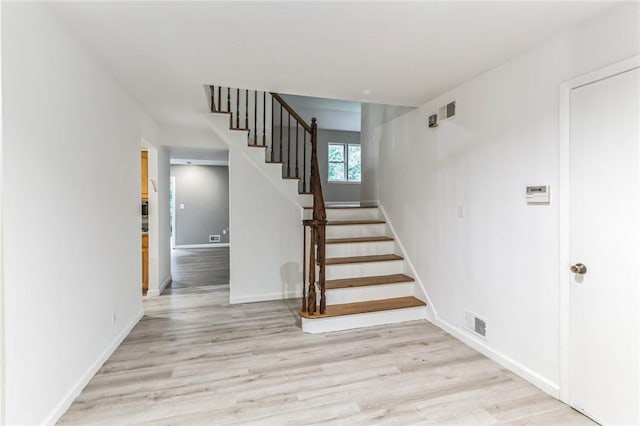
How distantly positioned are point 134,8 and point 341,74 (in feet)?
5.01

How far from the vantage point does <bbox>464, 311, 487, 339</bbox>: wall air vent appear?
274 centimetres

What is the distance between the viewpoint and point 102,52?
2289 mm

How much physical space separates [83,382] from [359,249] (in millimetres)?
2990

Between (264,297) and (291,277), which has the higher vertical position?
(291,277)

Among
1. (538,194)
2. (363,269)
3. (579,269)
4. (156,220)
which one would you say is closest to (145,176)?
(156,220)

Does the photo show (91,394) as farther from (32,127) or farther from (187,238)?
(187,238)

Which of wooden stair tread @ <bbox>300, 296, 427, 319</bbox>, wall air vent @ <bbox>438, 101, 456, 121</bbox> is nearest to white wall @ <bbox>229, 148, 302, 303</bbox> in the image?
wooden stair tread @ <bbox>300, 296, 427, 319</bbox>

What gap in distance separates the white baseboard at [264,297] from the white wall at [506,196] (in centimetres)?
174

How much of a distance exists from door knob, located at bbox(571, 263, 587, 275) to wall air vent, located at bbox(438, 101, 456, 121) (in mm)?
1684

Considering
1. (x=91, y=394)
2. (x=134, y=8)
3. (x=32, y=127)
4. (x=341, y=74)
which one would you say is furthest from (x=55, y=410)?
(x=341, y=74)

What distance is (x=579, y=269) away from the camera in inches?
76.5

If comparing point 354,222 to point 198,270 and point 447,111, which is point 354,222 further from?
point 198,270

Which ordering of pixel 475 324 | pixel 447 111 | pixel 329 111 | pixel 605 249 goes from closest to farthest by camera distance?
pixel 605 249
pixel 475 324
pixel 447 111
pixel 329 111

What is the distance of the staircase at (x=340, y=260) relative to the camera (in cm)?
327
